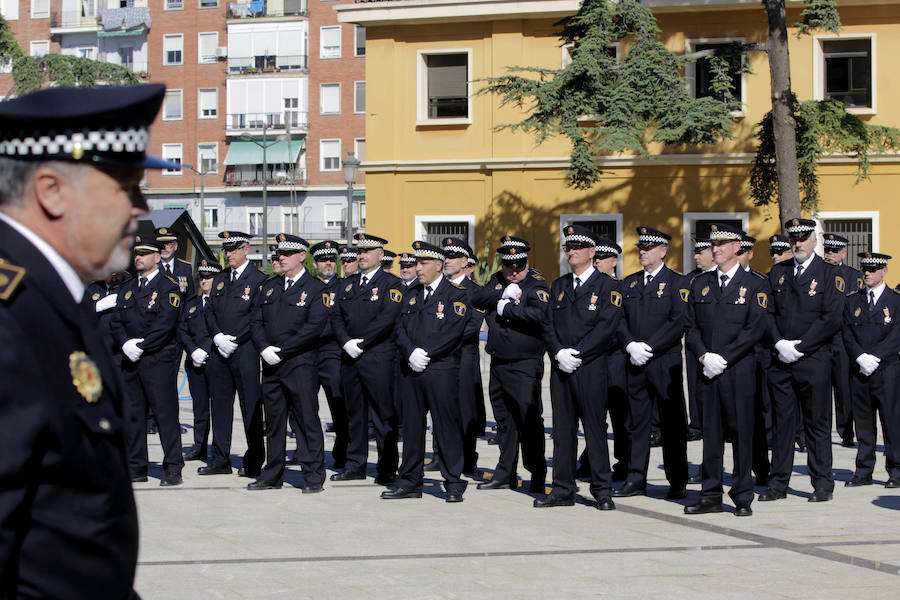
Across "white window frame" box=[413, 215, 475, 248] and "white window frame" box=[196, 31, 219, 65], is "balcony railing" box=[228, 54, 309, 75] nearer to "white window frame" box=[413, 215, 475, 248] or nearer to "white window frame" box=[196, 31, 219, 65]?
"white window frame" box=[196, 31, 219, 65]

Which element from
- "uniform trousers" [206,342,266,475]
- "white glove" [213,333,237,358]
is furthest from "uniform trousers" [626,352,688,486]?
"white glove" [213,333,237,358]

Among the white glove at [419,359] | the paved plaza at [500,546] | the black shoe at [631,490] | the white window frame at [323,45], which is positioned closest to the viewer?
the paved plaza at [500,546]

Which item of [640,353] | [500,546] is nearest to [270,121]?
[640,353]

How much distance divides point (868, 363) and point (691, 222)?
18404 mm

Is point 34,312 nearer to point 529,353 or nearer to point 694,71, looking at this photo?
point 529,353

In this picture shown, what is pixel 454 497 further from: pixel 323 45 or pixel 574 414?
pixel 323 45

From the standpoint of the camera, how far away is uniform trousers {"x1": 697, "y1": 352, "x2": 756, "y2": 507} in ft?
32.0

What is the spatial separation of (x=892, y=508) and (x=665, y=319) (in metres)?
2.54

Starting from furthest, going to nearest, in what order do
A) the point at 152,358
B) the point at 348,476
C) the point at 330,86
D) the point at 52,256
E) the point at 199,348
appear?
the point at 330,86 < the point at 199,348 < the point at 348,476 < the point at 152,358 < the point at 52,256

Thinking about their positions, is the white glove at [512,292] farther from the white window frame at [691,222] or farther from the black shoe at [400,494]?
the white window frame at [691,222]

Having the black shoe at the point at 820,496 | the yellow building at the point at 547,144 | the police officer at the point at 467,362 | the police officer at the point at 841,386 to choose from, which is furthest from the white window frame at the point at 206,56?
the black shoe at the point at 820,496

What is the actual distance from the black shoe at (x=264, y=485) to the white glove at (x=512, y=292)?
2.65m

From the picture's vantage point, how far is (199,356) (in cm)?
1262

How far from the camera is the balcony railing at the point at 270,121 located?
72062mm
